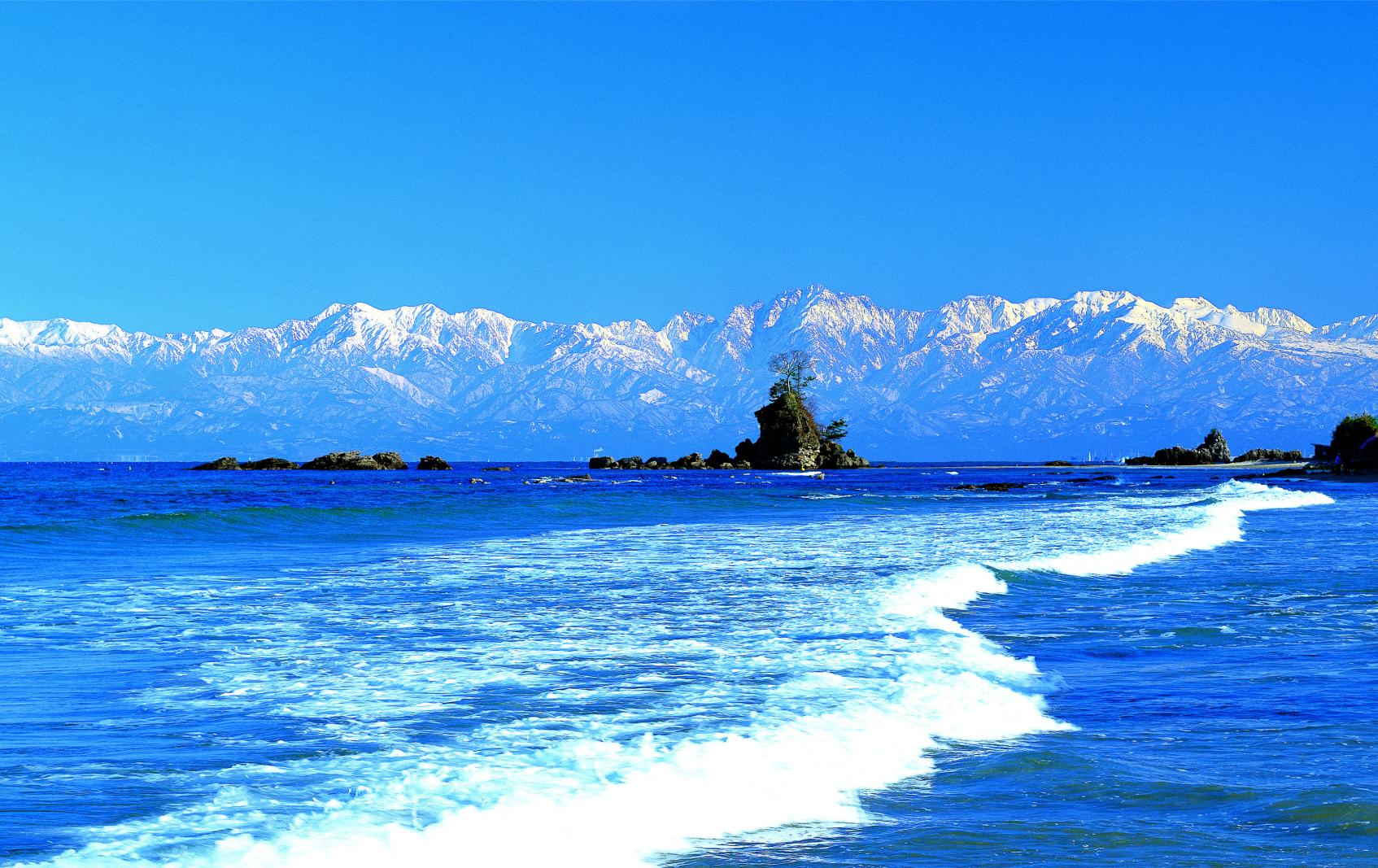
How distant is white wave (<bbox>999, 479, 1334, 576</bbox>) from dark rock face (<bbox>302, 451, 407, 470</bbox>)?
103 metres

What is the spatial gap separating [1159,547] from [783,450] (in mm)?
109456

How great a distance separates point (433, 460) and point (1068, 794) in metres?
135

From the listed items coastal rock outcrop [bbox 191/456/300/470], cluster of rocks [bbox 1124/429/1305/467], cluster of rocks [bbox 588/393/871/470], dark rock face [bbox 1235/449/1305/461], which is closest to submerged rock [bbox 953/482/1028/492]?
cluster of rocks [bbox 588/393/871/470]

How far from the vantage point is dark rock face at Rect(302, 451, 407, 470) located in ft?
444

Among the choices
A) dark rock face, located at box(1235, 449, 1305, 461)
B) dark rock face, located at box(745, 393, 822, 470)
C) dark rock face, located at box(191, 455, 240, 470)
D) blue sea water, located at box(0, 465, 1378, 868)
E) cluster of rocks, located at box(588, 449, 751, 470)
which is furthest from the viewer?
dark rock face, located at box(1235, 449, 1305, 461)

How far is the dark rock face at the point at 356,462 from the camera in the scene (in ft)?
444

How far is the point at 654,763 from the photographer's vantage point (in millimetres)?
8094

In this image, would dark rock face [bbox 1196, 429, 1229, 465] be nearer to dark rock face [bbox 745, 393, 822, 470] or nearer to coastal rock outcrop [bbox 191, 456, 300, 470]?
dark rock face [bbox 745, 393, 822, 470]

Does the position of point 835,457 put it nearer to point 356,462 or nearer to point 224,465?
point 356,462

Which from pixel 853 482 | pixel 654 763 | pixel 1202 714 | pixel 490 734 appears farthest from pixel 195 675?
pixel 853 482

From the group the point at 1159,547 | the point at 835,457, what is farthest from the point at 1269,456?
the point at 1159,547

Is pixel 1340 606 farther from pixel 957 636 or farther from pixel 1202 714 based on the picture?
pixel 1202 714

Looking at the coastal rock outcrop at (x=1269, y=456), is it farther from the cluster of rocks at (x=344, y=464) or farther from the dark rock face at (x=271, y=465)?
the dark rock face at (x=271, y=465)

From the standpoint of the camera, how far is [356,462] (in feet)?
443
